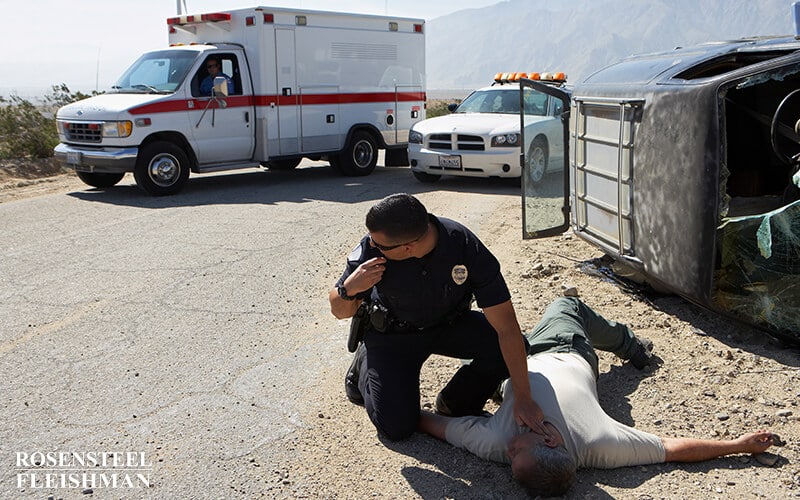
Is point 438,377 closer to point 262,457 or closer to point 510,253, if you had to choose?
point 262,457

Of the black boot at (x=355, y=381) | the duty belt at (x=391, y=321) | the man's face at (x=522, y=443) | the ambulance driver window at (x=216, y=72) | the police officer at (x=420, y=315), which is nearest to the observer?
the man's face at (x=522, y=443)

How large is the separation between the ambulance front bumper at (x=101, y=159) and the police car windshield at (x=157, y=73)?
3.55ft

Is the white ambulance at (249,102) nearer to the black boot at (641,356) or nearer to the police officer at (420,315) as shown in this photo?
the police officer at (420,315)

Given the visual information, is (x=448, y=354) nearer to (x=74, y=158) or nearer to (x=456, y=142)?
(x=456, y=142)

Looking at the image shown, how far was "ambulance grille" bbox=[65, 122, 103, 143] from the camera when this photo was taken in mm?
11969

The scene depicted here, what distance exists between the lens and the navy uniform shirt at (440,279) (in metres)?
3.93

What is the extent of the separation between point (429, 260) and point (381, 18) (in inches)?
450

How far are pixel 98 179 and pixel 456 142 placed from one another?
5.43 m

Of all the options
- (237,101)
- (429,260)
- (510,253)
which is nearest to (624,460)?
(429,260)

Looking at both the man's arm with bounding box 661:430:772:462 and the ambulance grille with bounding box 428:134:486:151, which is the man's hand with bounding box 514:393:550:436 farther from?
the ambulance grille with bounding box 428:134:486:151

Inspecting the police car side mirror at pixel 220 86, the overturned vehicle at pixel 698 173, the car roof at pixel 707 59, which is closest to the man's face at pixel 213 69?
the police car side mirror at pixel 220 86

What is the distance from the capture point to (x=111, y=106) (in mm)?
11977

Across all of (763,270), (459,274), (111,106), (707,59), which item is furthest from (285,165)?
(459,274)

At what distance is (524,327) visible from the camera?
585 cm
